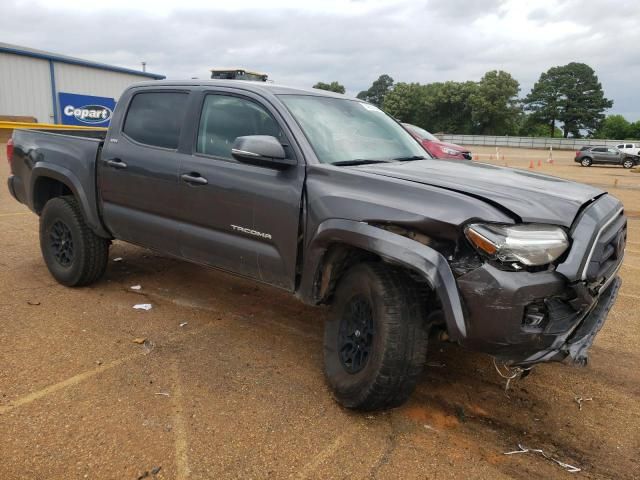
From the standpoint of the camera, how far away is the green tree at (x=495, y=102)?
7325 centimetres

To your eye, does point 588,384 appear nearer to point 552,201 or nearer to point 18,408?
point 552,201

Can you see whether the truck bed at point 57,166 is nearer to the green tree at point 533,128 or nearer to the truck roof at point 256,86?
the truck roof at point 256,86

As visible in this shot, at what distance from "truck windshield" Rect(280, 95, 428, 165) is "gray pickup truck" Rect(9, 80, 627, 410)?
15 millimetres

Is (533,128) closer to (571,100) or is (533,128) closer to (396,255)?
(571,100)

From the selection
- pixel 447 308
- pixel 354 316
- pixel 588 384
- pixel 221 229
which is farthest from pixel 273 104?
pixel 588 384

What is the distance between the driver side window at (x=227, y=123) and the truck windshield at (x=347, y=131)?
0.69 feet

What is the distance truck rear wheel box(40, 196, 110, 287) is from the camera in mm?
4879

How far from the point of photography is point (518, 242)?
2.53 metres

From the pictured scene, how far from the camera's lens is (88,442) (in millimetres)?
2762

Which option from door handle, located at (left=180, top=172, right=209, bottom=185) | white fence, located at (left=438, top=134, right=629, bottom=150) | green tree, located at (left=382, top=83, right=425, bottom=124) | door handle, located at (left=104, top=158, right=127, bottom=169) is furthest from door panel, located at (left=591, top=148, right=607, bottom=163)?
green tree, located at (left=382, top=83, right=425, bottom=124)

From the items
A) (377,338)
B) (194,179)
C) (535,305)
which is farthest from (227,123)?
(535,305)

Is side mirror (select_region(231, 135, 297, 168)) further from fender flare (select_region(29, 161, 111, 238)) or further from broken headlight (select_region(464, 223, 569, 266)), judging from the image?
fender flare (select_region(29, 161, 111, 238))

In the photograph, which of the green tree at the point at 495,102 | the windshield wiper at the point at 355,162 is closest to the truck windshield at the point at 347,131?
the windshield wiper at the point at 355,162

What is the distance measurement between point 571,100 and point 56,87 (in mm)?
78992
